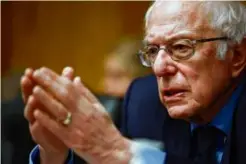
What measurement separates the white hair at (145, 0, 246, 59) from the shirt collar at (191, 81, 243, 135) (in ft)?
0.28

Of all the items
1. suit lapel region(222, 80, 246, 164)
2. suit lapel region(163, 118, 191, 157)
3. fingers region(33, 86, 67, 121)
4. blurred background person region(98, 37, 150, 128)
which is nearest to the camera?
fingers region(33, 86, 67, 121)

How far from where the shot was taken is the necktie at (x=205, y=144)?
2.77 ft

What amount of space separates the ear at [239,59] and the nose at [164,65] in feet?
0.43

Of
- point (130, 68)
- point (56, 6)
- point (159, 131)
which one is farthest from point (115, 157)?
point (56, 6)

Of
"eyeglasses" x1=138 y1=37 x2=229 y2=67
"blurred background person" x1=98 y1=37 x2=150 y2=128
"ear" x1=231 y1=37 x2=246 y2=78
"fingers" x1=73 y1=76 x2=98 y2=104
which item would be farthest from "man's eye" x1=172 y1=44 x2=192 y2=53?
"blurred background person" x1=98 y1=37 x2=150 y2=128

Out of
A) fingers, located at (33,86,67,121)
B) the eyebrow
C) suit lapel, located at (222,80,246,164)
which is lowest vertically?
suit lapel, located at (222,80,246,164)

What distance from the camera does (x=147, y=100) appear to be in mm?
1065

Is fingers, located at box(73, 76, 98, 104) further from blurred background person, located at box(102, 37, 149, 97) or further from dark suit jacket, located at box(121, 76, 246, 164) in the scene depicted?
blurred background person, located at box(102, 37, 149, 97)

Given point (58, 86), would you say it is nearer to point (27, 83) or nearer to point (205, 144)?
point (27, 83)

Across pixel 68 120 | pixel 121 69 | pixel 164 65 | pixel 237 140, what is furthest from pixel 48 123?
pixel 121 69

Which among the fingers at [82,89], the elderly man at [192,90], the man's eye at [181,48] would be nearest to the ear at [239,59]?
the elderly man at [192,90]

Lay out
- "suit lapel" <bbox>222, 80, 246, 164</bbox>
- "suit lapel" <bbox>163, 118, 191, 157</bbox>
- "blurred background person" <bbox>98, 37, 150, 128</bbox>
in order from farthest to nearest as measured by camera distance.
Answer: "blurred background person" <bbox>98, 37, 150, 128</bbox>, "suit lapel" <bbox>163, 118, 191, 157</bbox>, "suit lapel" <bbox>222, 80, 246, 164</bbox>

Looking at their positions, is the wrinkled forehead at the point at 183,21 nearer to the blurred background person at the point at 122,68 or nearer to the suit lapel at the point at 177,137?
the suit lapel at the point at 177,137

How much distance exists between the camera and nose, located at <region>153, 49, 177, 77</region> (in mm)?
809
